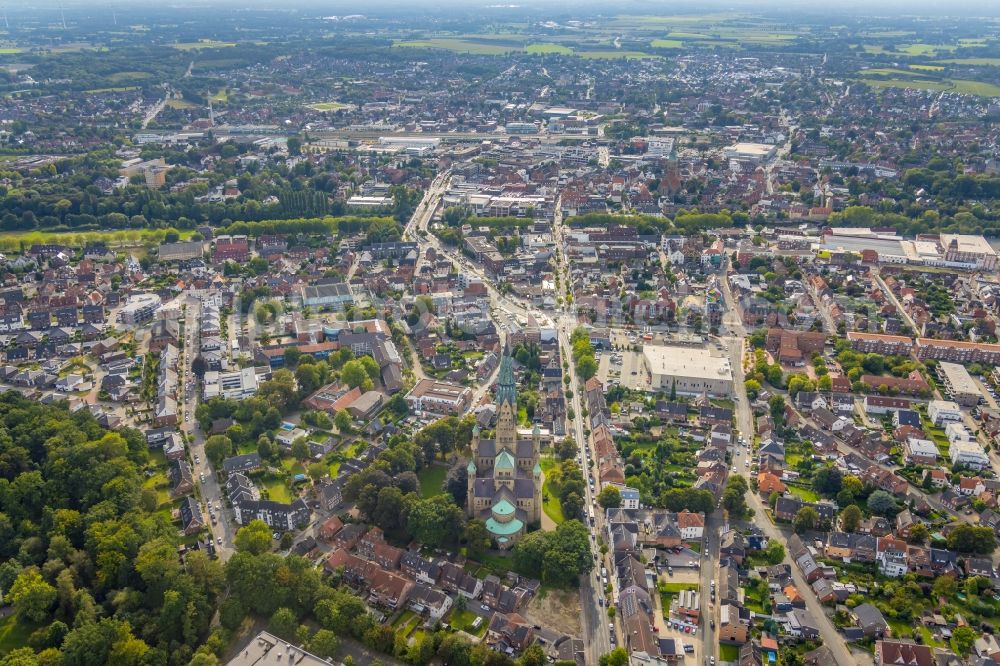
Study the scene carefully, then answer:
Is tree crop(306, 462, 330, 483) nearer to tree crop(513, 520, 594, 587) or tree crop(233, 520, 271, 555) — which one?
tree crop(233, 520, 271, 555)

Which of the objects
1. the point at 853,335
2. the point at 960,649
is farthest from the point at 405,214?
the point at 960,649

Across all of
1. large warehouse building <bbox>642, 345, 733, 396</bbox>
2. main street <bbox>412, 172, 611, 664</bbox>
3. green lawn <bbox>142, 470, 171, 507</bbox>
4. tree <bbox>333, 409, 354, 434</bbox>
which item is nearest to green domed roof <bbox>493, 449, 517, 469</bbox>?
main street <bbox>412, 172, 611, 664</bbox>

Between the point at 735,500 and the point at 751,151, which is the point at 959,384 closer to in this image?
the point at 735,500

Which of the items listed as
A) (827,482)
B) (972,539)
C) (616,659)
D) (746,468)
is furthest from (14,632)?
(972,539)

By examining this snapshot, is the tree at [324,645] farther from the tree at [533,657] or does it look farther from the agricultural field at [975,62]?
the agricultural field at [975,62]

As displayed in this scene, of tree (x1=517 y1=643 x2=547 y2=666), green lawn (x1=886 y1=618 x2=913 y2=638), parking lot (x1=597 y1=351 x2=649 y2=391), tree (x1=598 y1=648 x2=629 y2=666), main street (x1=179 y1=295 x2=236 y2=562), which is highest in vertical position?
tree (x1=517 y1=643 x2=547 y2=666)

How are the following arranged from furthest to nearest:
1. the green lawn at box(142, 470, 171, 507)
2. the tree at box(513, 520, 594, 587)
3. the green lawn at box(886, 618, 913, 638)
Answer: the green lawn at box(142, 470, 171, 507)
the tree at box(513, 520, 594, 587)
the green lawn at box(886, 618, 913, 638)
